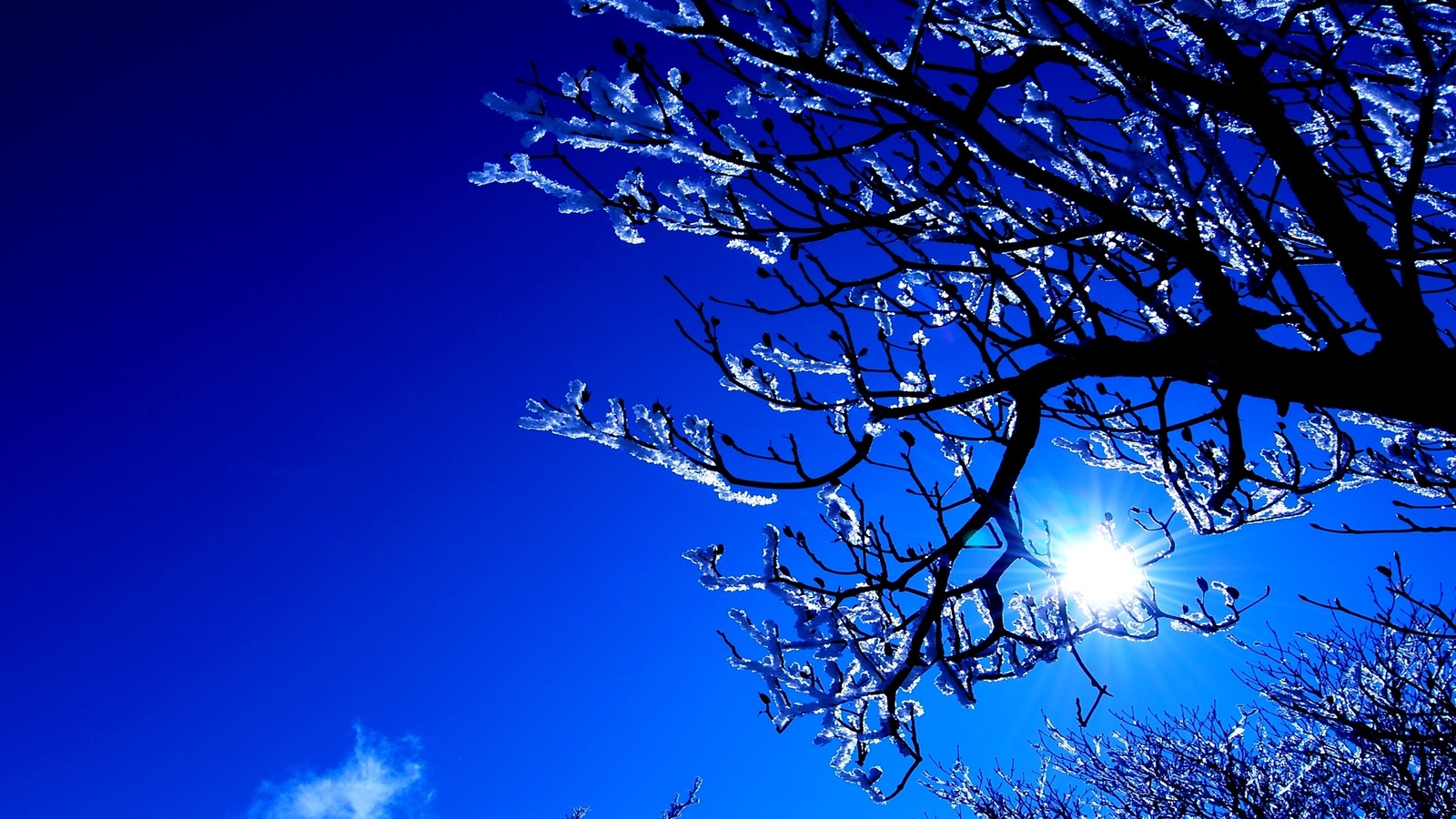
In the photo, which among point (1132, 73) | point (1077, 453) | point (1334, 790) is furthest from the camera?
point (1334, 790)

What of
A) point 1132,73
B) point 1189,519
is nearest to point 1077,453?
point 1189,519

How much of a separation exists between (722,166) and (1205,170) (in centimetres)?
168

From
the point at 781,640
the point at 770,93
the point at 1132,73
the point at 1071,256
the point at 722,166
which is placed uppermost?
the point at 770,93

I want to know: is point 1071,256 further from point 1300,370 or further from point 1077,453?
point 1077,453

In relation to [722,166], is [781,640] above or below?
below

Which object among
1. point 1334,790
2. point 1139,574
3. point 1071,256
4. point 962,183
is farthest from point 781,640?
point 1334,790

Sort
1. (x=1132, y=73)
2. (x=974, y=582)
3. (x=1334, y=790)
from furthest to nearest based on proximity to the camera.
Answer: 1. (x=1334, y=790)
2. (x=974, y=582)
3. (x=1132, y=73)

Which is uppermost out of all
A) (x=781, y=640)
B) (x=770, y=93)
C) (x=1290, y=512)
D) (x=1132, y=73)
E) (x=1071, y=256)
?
(x=770, y=93)

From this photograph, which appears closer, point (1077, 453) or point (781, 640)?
point (781, 640)

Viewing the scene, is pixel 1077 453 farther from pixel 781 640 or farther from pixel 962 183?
pixel 781 640

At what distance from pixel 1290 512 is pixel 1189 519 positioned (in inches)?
24.8

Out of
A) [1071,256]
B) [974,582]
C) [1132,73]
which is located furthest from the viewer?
[974,582]

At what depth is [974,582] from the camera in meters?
3.06

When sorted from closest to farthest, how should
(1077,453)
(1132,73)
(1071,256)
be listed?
(1132,73) → (1071,256) → (1077,453)
